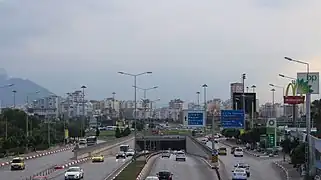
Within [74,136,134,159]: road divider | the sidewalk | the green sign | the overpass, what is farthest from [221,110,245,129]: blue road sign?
the overpass

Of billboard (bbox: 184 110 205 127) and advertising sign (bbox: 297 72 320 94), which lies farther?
billboard (bbox: 184 110 205 127)

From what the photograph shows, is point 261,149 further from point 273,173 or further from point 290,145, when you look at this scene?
point 273,173

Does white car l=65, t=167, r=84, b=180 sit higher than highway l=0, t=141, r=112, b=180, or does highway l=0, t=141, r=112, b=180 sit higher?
white car l=65, t=167, r=84, b=180

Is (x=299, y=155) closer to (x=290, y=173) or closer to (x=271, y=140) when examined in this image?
(x=290, y=173)

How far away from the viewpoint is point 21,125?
143625mm

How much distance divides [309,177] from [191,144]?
8090 cm

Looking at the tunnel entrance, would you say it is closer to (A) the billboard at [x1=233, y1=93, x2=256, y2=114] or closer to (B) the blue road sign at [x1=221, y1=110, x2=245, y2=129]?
(A) the billboard at [x1=233, y1=93, x2=256, y2=114]

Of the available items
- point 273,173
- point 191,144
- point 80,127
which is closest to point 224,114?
point 273,173

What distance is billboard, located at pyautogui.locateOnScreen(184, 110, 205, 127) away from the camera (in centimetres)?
7312

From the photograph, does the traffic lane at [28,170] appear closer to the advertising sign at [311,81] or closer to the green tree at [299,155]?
the advertising sign at [311,81]

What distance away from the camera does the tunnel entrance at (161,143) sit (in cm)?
15512

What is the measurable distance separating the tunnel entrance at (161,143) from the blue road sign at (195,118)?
235 feet

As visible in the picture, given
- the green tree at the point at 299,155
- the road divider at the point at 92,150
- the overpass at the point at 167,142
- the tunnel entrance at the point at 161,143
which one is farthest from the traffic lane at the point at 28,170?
the tunnel entrance at the point at 161,143

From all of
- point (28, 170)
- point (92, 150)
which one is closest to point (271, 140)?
point (92, 150)
